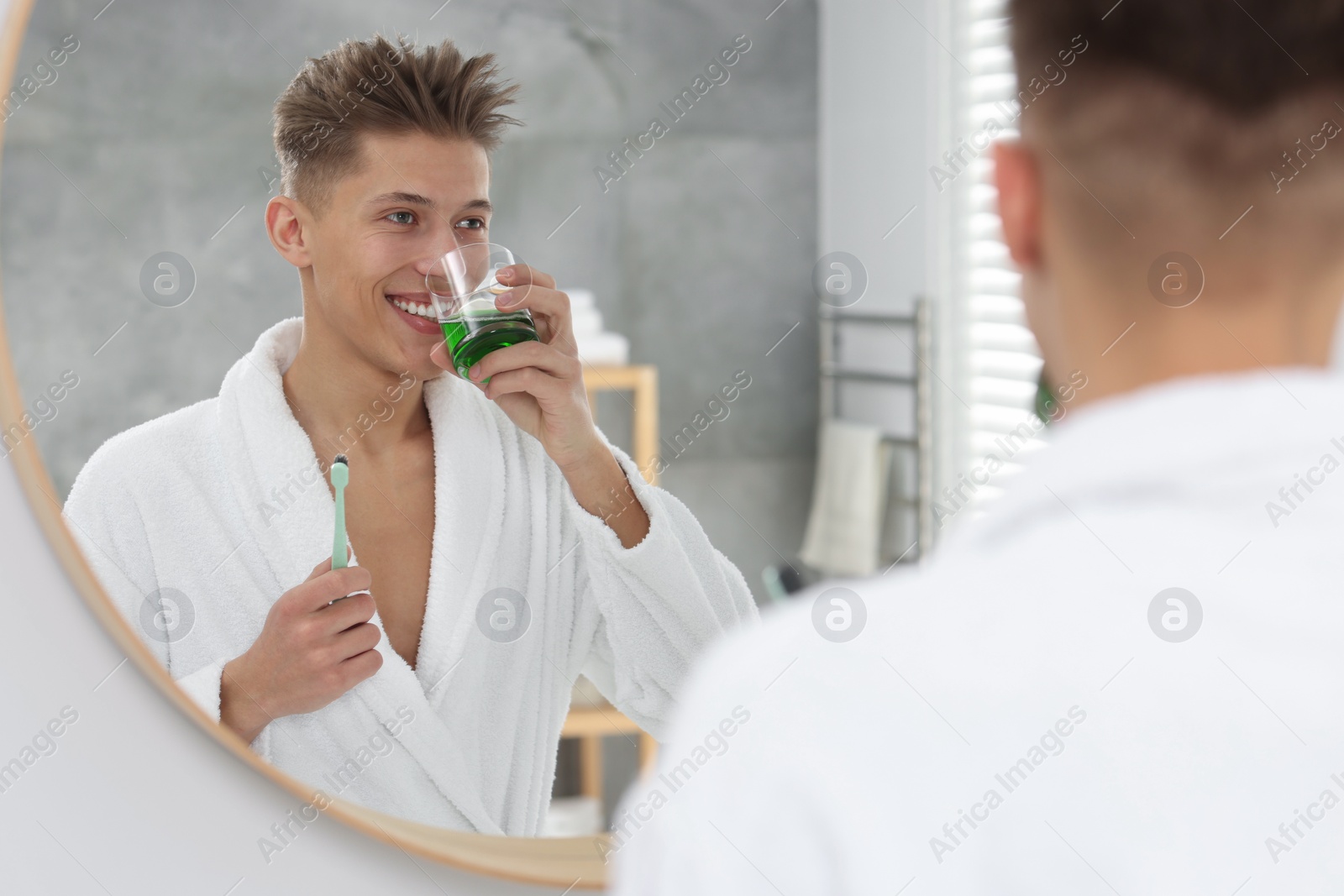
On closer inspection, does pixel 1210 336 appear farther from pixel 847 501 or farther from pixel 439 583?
pixel 439 583

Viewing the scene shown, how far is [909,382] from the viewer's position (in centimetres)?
65

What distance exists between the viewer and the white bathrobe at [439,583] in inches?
23.2

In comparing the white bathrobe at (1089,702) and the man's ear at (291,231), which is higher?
the man's ear at (291,231)

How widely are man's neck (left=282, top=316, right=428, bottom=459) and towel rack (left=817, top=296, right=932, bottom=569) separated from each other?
25 cm

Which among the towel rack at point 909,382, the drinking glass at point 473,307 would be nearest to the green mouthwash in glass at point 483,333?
the drinking glass at point 473,307

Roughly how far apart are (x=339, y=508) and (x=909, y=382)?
357 mm

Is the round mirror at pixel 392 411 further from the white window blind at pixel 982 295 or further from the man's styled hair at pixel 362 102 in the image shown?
the white window blind at pixel 982 295

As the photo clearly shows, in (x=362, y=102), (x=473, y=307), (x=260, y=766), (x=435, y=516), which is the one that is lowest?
(x=260, y=766)

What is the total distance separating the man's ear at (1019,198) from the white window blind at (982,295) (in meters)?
0.32

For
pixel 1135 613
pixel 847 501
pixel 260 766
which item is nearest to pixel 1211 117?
pixel 1135 613

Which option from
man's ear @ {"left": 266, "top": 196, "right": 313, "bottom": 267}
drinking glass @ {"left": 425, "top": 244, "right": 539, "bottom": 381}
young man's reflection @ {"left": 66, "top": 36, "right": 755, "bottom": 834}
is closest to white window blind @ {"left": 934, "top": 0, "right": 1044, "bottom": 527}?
young man's reflection @ {"left": 66, "top": 36, "right": 755, "bottom": 834}

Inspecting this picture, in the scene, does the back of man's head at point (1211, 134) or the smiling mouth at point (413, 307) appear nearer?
the back of man's head at point (1211, 134)

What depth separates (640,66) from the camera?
66cm

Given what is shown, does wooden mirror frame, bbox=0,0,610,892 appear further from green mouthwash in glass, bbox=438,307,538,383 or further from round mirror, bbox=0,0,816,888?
green mouthwash in glass, bbox=438,307,538,383
